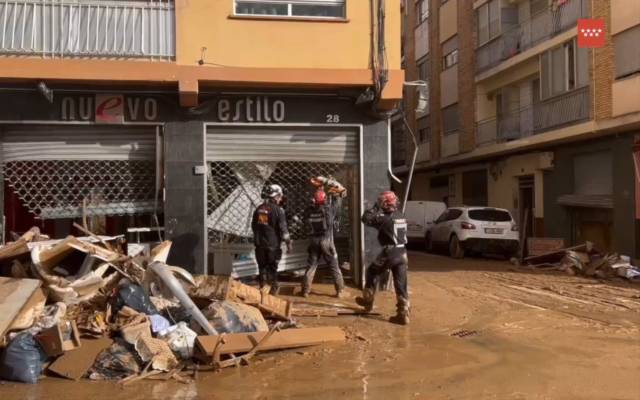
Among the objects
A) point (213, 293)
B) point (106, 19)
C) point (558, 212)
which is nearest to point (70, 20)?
point (106, 19)

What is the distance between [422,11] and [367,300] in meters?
27.7

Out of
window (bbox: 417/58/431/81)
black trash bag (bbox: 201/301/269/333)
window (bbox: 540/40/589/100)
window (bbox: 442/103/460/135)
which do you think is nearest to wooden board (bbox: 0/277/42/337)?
black trash bag (bbox: 201/301/269/333)

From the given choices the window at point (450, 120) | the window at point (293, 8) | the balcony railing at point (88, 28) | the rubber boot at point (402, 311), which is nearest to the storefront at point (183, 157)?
the balcony railing at point (88, 28)

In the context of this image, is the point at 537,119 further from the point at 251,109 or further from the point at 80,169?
the point at 80,169

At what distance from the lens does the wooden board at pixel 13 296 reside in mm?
6094

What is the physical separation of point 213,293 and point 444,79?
2465cm

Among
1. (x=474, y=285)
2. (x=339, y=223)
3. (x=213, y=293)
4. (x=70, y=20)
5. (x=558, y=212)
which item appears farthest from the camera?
(x=558, y=212)

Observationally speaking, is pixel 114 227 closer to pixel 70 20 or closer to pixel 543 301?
pixel 70 20

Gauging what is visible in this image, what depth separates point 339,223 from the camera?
36.5 ft

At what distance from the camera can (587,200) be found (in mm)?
19875

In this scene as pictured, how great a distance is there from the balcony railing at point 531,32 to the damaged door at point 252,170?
12631 millimetres

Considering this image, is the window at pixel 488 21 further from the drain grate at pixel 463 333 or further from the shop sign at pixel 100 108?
the drain grate at pixel 463 333

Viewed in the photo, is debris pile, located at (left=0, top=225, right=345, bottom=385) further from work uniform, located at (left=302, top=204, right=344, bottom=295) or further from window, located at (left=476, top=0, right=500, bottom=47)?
window, located at (left=476, top=0, right=500, bottom=47)

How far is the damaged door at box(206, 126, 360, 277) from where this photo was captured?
9.91 meters
